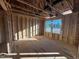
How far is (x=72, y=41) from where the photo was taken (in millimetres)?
6602

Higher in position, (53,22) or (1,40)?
(53,22)

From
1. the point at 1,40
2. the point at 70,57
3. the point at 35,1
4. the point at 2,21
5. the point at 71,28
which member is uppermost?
the point at 35,1

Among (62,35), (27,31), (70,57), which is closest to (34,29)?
(27,31)

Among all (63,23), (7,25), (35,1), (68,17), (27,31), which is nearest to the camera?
(7,25)

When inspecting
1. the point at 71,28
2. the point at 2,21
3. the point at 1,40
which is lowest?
the point at 1,40

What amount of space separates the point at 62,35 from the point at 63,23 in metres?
0.97

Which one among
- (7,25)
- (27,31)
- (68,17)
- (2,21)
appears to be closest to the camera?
(7,25)

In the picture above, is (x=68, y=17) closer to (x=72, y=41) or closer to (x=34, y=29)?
(x=72, y=41)

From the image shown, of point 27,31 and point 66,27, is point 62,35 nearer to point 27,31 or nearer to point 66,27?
point 66,27

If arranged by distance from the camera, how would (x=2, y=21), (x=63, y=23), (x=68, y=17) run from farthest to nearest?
(x=63, y=23) → (x=68, y=17) → (x=2, y=21)

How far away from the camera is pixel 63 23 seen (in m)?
7.69

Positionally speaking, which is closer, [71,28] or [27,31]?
[71,28]

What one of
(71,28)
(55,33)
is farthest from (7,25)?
(55,33)

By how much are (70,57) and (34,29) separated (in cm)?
733
